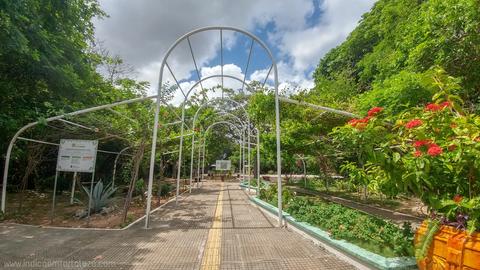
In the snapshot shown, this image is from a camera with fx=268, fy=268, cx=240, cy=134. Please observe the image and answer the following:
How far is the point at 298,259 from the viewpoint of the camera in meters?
3.84

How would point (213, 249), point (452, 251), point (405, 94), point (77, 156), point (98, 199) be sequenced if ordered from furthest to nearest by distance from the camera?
point (98, 199) < point (77, 156) < point (405, 94) < point (213, 249) < point (452, 251)

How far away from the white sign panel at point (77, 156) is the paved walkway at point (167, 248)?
1.50 meters

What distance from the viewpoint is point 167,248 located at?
14.5 feet

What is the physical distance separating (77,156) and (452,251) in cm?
727

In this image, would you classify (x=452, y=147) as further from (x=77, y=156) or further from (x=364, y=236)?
(x=77, y=156)

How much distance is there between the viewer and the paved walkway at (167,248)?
3658 mm

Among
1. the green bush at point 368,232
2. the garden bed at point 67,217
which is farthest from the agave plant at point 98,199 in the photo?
the green bush at point 368,232

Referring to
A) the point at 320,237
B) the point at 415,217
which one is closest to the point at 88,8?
the point at 320,237

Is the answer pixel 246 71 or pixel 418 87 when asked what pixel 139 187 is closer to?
pixel 246 71

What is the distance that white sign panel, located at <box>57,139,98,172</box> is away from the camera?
6.56 metres

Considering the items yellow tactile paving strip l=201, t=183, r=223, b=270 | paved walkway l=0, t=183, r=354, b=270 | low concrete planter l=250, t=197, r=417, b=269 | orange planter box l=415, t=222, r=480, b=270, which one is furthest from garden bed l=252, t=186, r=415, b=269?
yellow tactile paving strip l=201, t=183, r=223, b=270

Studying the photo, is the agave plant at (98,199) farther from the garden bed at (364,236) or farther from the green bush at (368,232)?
the green bush at (368,232)

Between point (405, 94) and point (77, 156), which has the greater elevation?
point (405, 94)

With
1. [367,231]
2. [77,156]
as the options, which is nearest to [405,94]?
[367,231]
